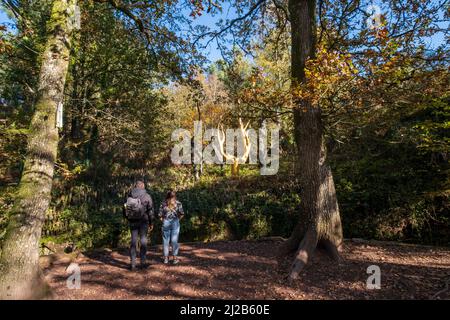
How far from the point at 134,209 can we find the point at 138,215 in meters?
0.15

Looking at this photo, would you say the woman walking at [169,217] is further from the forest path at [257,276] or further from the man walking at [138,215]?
the forest path at [257,276]

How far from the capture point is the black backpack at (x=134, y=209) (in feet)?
17.5

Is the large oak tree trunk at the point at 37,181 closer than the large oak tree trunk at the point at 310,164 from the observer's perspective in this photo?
Yes

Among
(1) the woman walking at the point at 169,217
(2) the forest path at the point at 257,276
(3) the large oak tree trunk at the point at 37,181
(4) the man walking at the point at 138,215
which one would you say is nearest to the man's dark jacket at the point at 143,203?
(4) the man walking at the point at 138,215

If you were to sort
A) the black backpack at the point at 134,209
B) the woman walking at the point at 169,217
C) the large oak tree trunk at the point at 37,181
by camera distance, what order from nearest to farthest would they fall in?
the large oak tree trunk at the point at 37,181 → the black backpack at the point at 134,209 → the woman walking at the point at 169,217

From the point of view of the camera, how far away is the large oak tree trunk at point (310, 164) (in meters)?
5.69

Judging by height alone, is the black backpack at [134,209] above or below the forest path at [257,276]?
above

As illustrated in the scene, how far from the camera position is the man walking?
537 centimetres

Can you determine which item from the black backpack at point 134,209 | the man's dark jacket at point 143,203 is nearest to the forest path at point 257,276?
the man's dark jacket at point 143,203

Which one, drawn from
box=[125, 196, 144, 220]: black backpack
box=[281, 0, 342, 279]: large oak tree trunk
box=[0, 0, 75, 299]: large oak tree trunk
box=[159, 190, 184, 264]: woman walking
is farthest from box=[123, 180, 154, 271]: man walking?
box=[281, 0, 342, 279]: large oak tree trunk

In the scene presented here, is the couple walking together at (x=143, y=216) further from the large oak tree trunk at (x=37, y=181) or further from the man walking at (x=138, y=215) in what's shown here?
the large oak tree trunk at (x=37, y=181)

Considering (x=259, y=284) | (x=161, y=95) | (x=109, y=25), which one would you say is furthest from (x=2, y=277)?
(x=161, y=95)

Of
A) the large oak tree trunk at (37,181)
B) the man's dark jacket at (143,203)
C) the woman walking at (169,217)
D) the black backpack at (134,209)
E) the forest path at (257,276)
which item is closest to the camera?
the large oak tree trunk at (37,181)
